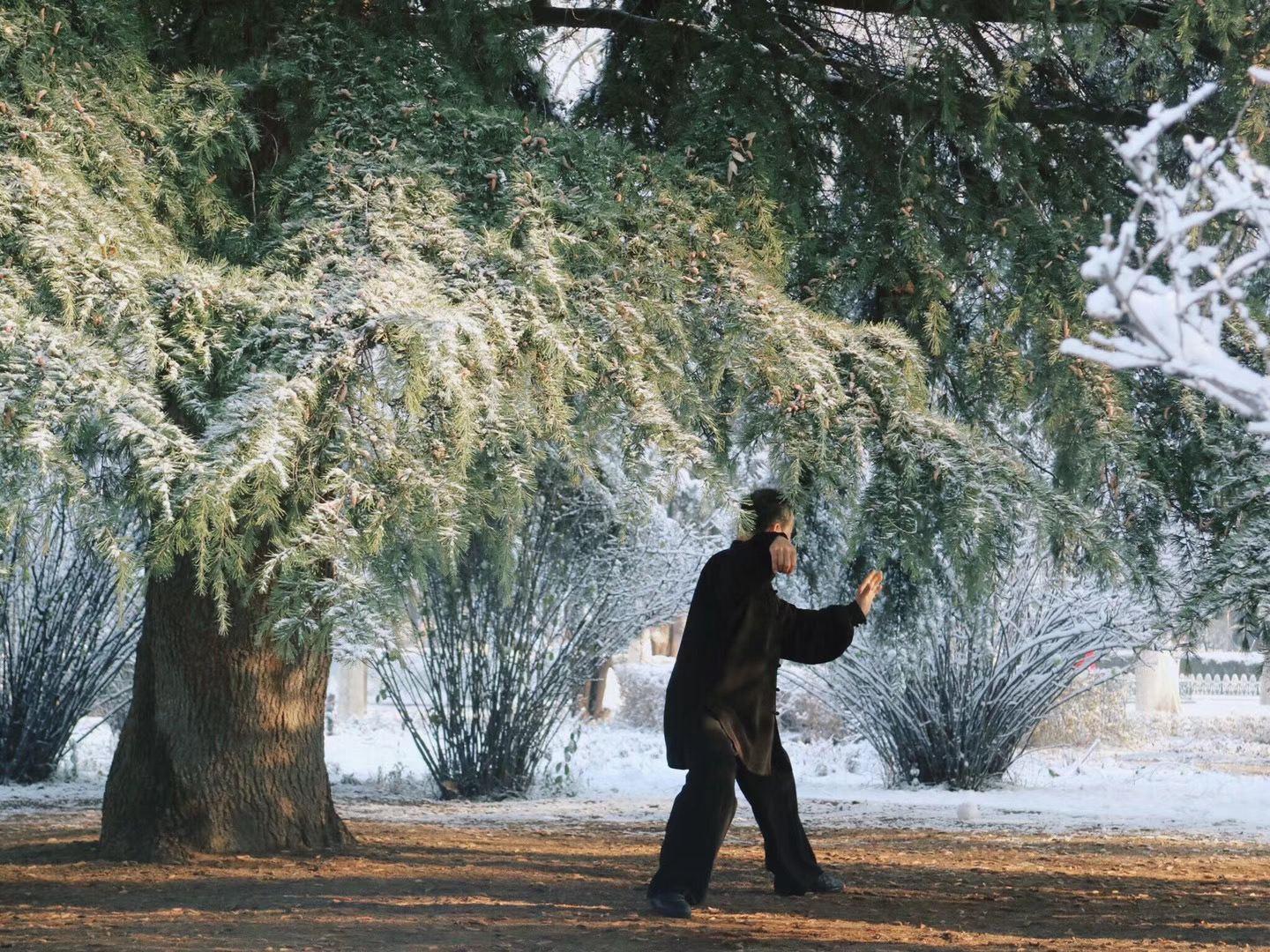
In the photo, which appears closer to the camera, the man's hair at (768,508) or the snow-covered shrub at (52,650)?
the man's hair at (768,508)

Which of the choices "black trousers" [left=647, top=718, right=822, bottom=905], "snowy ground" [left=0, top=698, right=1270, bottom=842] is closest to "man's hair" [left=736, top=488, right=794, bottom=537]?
"black trousers" [left=647, top=718, right=822, bottom=905]

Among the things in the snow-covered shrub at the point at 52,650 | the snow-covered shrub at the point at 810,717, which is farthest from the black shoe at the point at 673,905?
the snow-covered shrub at the point at 810,717

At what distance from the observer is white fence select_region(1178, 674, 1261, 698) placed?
89.6 ft

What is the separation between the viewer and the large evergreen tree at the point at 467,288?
4016 mm

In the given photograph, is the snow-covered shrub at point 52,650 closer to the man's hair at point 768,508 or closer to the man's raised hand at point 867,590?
the man's hair at point 768,508

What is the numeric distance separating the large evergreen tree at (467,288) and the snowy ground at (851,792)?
9.72ft

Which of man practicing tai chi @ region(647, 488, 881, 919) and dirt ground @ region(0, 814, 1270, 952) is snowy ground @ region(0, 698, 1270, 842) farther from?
man practicing tai chi @ region(647, 488, 881, 919)

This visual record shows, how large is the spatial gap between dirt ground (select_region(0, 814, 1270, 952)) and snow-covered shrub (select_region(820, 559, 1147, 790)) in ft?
9.07

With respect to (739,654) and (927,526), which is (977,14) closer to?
(927,526)

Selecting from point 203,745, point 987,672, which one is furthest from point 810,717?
point 203,745

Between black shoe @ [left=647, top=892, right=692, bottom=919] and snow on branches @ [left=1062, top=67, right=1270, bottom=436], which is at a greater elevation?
snow on branches @ [left=1062, top=67, right=1270, bottom=436]

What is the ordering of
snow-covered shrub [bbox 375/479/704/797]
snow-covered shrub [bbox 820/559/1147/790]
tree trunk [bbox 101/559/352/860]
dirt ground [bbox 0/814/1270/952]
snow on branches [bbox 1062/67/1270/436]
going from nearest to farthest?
snow on branches [bbox 1062/67/1270/436]
dirt ground [bbox 0/814/1270/952]
tree trunk [bbox 101/559/352/860]
snow-covered shrub [bbox 375/479/704/797]
snow-covered shrub [bbox 820/559/1147/790]

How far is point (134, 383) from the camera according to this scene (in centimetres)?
393

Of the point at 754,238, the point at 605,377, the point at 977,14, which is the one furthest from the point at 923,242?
the point at 605,377
